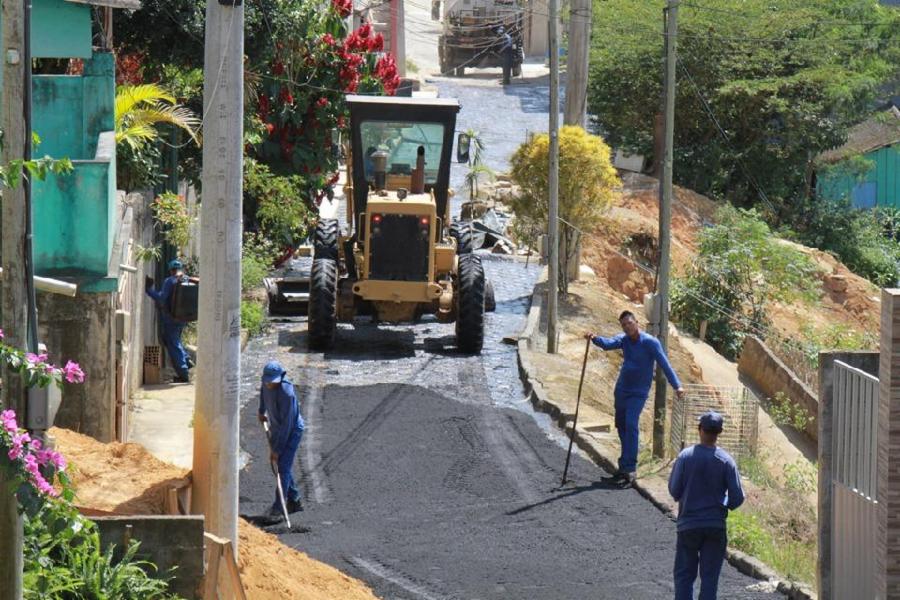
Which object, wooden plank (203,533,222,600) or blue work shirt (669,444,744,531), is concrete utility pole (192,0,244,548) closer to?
wooden plank (203,533,222,600)

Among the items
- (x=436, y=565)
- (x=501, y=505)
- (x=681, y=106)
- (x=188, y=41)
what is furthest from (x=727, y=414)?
(x=681, y=106)

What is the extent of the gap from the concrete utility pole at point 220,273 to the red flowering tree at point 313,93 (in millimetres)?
14944

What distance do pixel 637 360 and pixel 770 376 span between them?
11291 millimetres

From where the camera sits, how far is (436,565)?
12.2 meters

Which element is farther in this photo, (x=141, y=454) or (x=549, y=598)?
(x=141, y=454)

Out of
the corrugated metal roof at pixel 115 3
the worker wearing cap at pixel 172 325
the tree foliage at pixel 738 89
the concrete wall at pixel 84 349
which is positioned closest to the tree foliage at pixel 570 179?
the worker wearing cap at pixel 172 325

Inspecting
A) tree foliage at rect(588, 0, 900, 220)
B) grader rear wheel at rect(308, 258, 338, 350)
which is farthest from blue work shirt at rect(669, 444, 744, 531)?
tree foliage at rect(588, 0, 900, 220)

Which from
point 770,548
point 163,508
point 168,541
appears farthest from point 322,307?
point 168,541

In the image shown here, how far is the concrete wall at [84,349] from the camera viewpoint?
14.1 meters

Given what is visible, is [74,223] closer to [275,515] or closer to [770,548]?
[275,515]

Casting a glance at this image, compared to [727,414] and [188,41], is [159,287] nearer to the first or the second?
[188,41]

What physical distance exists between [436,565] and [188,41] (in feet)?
36.3

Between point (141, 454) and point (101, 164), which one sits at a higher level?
Result: point (101, 164)

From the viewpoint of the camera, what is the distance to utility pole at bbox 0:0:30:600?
8.02m
